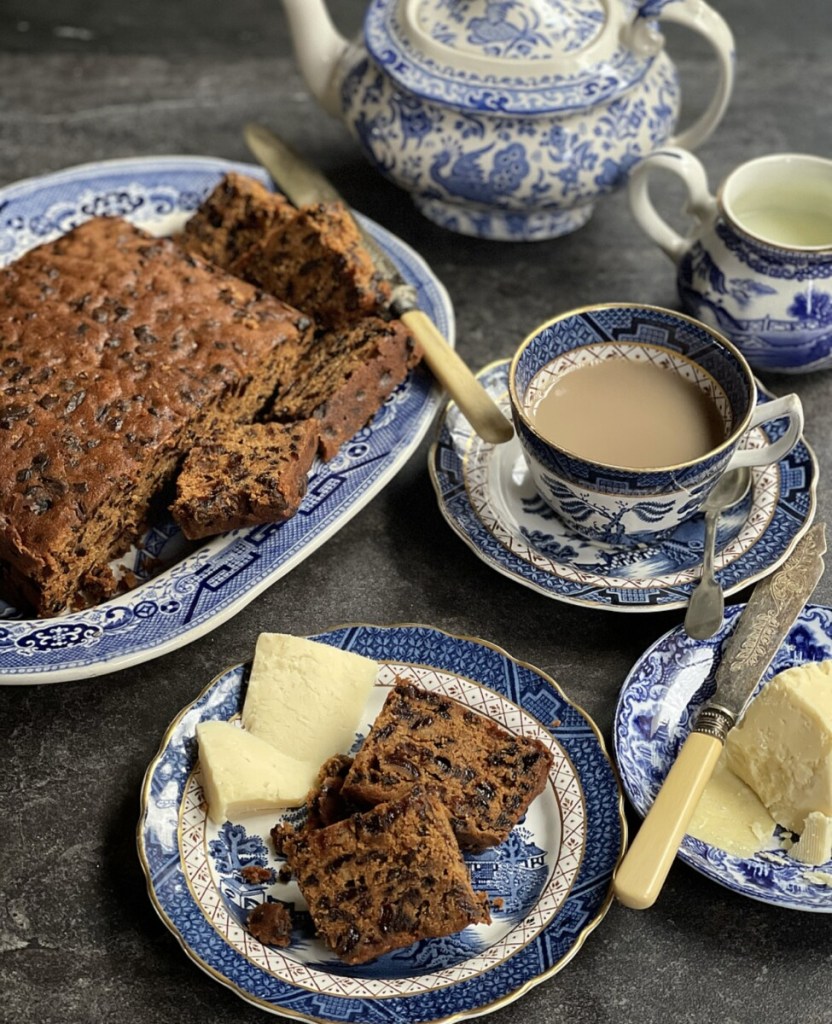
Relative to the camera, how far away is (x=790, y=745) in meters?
1.84

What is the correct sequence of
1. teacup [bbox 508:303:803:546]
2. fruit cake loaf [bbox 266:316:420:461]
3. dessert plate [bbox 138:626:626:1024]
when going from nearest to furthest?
dessert plate [bbox 138:626:626:1024] → teacup [bbox 508:303:803:546] → fruit cake loaf [bbox 266:316:420:461]

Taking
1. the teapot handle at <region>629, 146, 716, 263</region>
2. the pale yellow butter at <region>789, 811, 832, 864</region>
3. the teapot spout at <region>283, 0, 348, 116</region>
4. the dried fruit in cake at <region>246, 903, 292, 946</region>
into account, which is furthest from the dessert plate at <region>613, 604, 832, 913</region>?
the teapot spout at <region>283, 0, 348, 116</region>

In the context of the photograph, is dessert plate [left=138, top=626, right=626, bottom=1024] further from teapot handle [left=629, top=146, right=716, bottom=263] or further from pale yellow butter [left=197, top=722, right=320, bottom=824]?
teapot handle [left=629, top=146, right=716, bottom=263]

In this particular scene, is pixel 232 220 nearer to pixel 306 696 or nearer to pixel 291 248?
pixel 291 248

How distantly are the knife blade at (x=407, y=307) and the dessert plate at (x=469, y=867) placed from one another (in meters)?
0.56

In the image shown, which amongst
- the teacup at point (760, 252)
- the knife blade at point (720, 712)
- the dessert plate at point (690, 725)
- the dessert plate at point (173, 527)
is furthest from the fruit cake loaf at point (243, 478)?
the teacup at point (760, 252)

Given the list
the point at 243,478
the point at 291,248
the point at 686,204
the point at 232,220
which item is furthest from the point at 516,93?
the point at 243,478

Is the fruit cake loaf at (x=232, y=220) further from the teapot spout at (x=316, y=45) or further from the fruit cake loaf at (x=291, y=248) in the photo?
the teapot spout at (x=316, y=45)

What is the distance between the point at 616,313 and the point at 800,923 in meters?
1.19

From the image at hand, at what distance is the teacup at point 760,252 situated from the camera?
8.20 feet

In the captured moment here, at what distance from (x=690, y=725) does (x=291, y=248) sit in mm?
1401

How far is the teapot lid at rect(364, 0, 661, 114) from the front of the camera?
2660 millimetres

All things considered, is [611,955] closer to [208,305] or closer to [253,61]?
[208,305]

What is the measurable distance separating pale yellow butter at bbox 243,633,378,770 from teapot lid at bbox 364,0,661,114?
1386 mm
